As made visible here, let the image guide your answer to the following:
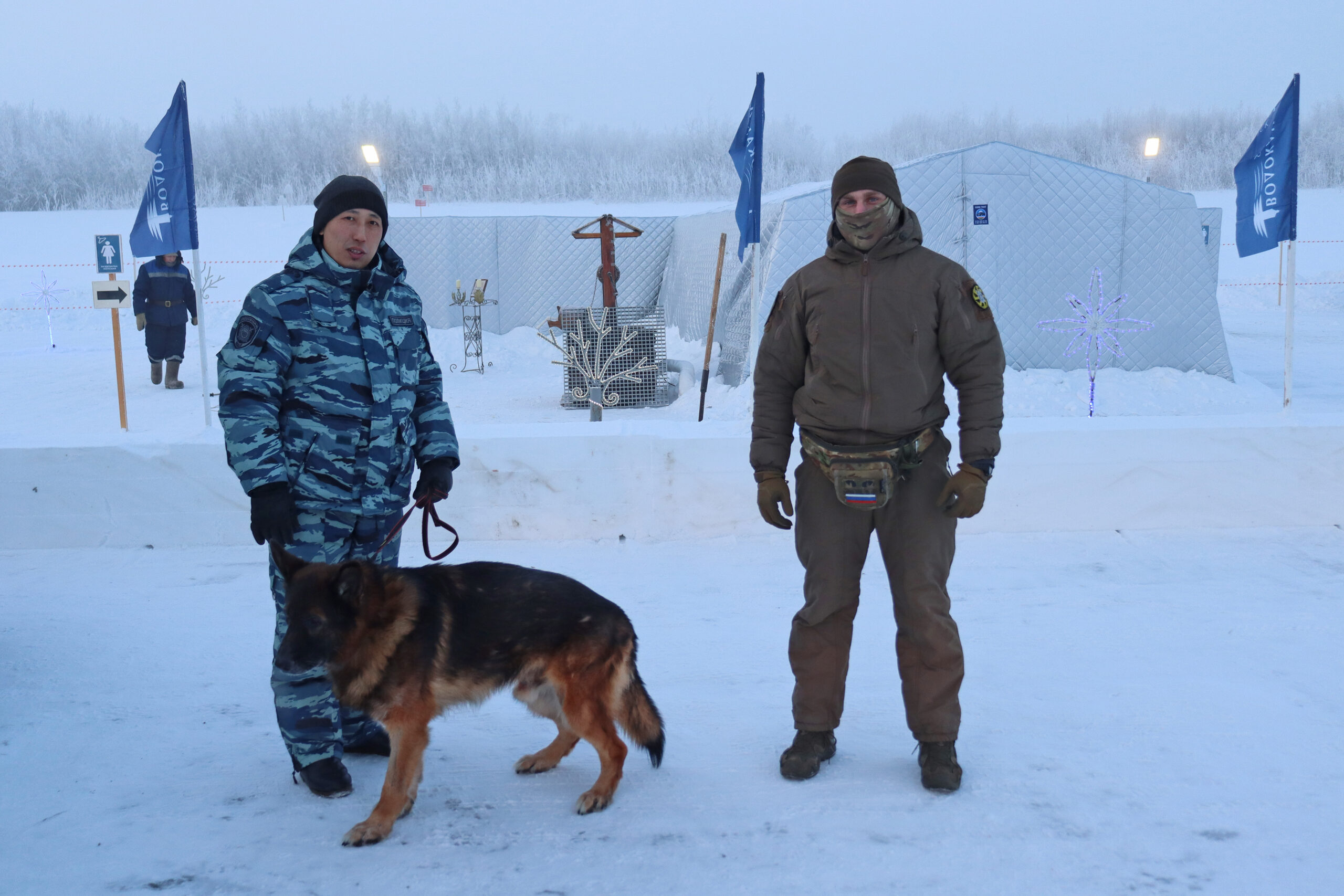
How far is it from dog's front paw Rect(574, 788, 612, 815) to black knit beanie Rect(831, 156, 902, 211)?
1.50m

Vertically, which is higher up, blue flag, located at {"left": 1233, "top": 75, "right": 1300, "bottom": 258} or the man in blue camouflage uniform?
blue flag, located at {"left": 1233, "top": 75, "right": 1300, "bottom": 258}

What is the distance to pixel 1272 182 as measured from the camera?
6.54 m

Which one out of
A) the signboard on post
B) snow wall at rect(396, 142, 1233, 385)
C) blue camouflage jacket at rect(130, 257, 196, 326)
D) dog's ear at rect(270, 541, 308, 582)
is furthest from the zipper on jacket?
blue camouflage jacket at rect(130, 257, 196, 326)

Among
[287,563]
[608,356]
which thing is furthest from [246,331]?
[608,356]

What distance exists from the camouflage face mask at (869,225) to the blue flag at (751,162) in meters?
4.10

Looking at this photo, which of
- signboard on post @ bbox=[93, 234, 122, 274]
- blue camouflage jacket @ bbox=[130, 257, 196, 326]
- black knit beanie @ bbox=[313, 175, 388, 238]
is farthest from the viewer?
blue camouflage jacket @ bbox=[130, 257, 196, 326]

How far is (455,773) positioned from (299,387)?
1.06 meters

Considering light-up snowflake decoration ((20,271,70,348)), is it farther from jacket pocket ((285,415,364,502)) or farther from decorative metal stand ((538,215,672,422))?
jacket pocket ((285,415,364,502))

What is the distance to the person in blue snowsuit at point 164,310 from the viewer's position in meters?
11.0

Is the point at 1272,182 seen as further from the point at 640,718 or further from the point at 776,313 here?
the point at 640,718

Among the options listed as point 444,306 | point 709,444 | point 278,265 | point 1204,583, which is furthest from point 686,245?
point 1204,583

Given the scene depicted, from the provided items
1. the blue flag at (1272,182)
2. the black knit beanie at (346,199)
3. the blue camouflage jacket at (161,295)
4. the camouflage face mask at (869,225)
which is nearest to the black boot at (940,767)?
the camouflage face mask at (869,225)

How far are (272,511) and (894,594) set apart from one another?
1524 mm

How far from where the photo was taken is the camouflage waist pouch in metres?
2.32
